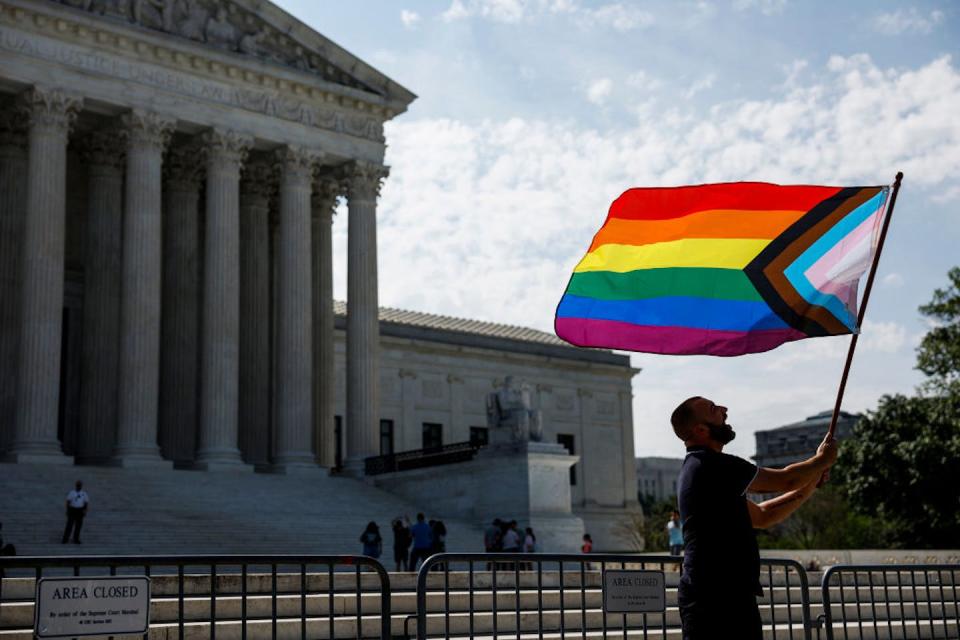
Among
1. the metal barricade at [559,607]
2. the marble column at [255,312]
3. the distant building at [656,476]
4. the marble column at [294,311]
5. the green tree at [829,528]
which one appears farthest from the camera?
the distant building at [656,476]

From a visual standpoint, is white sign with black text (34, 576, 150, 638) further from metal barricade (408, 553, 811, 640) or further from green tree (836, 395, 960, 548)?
green tree (836, 395, 960, 548)

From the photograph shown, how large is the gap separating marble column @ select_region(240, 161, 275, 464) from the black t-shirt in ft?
116

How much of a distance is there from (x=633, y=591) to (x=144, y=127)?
3006 cm

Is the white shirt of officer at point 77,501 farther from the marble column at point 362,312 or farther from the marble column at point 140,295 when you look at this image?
the marble column at point 362,312

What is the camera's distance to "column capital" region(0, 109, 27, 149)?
3619cm

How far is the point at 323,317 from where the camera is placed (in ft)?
142

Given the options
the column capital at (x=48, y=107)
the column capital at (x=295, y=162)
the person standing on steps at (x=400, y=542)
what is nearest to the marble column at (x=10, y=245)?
the column capital at (x=48, y=107)

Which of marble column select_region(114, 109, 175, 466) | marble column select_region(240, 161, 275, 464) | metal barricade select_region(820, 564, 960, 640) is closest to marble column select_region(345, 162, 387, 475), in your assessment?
marble column select_region(240, 161, 275, 464)

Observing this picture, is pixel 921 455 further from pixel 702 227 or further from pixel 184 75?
pixel 702 227

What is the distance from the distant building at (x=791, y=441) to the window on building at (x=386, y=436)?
62404mm

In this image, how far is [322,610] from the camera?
13711mm

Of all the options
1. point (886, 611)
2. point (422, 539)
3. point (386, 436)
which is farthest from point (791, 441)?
point (886, 611)

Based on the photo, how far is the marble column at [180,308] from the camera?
40031 millimetres

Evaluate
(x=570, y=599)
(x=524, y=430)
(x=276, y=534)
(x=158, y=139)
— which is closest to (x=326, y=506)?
(x=276, y=534)
